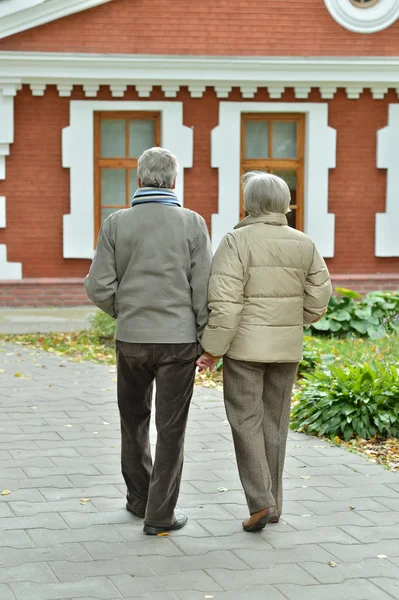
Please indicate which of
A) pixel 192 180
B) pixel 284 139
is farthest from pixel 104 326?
pixel 284 139

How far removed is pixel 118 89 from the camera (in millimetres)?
14867

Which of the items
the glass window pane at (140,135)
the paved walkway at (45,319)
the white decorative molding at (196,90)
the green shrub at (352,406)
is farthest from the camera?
the glass window pane at (140,135)

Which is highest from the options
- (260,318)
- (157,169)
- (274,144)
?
(274,144)

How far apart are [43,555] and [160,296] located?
4.34ft

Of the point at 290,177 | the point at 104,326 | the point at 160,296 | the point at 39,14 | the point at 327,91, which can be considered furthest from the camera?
the point at 290,177

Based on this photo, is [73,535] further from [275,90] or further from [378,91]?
[378,91]

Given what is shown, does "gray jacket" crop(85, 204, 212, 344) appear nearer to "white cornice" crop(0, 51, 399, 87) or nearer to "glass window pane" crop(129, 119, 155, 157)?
"white cornice" crop(0, 51, 399, 87)

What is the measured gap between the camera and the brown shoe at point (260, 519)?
508 centimetres

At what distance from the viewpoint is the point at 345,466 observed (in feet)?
21.4

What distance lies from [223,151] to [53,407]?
7599mm

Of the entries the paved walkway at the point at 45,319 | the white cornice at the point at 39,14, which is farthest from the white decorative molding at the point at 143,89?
the paved walkway at the point at 45,319

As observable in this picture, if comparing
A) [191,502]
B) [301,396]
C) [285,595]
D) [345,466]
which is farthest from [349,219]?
[285,595]

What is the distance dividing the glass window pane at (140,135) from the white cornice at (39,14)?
70.2 inches

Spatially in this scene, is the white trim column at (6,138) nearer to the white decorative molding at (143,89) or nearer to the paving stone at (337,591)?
the white decorative molding at (143,89)
